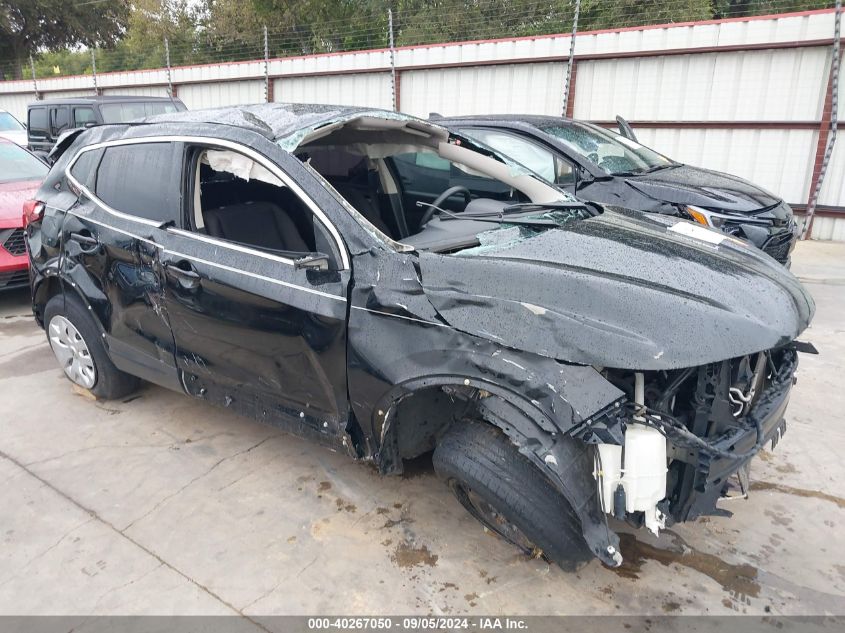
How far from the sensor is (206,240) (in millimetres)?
3076

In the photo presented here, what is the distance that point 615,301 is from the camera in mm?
2256

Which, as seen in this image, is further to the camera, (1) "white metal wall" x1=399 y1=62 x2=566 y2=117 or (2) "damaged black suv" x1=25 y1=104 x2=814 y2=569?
(1) "white metal wall" x1=399 y1=62 x2=566 y2=117

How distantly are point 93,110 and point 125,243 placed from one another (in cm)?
932

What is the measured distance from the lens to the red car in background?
18.7 feet

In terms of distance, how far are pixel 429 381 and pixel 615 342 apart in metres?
0.69

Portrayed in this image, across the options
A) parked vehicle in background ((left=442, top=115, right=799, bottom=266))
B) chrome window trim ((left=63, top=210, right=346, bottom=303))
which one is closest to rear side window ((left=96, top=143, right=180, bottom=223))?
chrome window trim ((left=63, top=210, right=346, bottom=303))

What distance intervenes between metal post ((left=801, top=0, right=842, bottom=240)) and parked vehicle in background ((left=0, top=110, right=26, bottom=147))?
1392 cm

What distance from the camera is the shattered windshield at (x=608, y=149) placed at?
6016mm

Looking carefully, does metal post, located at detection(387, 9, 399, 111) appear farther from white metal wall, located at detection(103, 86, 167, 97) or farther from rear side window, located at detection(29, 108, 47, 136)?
white metal wall, located at detection(103, 86, 167, 97)

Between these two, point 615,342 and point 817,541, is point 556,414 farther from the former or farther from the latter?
point 817,541

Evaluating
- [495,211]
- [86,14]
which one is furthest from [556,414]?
[86,14]

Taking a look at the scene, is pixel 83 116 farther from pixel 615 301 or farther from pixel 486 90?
pixel 615 301

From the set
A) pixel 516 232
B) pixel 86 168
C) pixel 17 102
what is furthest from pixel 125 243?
pixel 17 102

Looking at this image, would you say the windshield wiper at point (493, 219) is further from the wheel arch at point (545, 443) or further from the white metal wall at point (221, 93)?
the white metal wall at point (221, 93)
